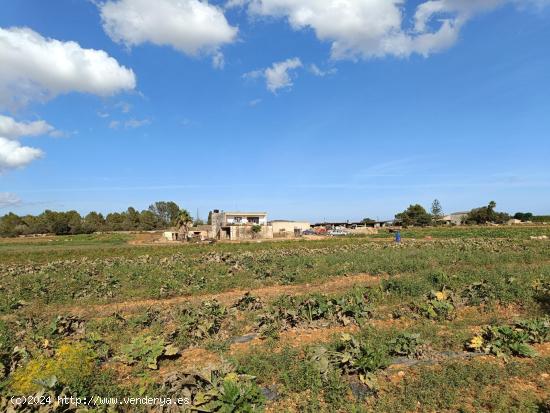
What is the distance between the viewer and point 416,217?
325 ft

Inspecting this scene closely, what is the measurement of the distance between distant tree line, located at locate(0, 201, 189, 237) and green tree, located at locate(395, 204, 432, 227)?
66393 mm

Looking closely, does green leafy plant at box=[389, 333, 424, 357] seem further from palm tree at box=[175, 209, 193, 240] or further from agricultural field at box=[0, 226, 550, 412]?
palm tree at box=[175, 209, 193, 240]

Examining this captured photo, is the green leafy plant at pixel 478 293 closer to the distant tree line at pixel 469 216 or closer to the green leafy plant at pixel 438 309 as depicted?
the green leafy plant at pixel 438 309

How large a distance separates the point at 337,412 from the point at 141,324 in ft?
23.9

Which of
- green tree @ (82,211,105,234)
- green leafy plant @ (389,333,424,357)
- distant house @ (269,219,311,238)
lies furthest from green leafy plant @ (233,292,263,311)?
green tree @ (82,211,105,234)

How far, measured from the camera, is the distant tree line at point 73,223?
113250mm

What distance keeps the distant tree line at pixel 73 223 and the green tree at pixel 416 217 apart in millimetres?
66393

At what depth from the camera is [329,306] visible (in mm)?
10805

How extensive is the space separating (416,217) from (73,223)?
4146 inches

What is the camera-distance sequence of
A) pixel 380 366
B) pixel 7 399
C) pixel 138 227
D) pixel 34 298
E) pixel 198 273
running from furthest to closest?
pixel 138 227
pixel 198 273
pixel 34 298
pixel 380 366
pixel 7 399

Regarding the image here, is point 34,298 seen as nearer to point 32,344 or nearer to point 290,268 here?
point 32,344

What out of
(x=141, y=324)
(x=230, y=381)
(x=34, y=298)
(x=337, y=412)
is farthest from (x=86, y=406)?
(x=34, y=298)

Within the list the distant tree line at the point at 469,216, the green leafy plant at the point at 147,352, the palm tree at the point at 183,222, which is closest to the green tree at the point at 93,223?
the palm tree at the point at 183,222

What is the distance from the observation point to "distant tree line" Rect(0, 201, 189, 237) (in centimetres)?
11325
